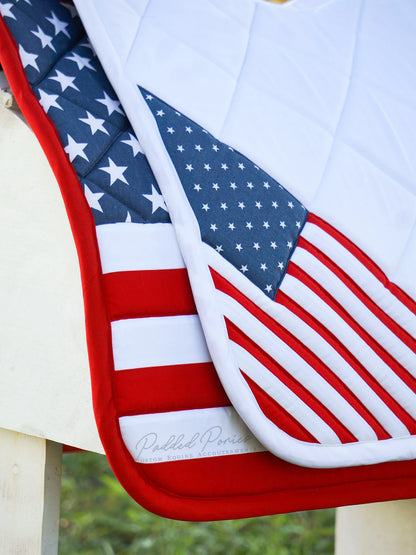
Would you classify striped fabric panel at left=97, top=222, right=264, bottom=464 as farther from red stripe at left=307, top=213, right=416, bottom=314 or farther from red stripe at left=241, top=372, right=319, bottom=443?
red stripe at left=307, top=213, right=416, bottom=314

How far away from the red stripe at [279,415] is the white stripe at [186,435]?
0.07 feet

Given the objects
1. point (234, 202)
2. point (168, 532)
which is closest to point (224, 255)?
point (234, 202)

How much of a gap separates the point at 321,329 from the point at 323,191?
0.13m

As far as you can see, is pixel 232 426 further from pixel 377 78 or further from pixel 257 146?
pixel 377 78

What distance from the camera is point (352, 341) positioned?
519 mm

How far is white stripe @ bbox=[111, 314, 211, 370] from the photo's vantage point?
0.44 meters

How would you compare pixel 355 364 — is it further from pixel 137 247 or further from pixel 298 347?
pixel 137 247

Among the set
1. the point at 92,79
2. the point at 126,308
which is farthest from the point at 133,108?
the point at 126,308

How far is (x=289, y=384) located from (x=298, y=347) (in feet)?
0.10

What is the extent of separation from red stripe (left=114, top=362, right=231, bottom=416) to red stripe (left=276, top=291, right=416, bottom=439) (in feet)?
0.28

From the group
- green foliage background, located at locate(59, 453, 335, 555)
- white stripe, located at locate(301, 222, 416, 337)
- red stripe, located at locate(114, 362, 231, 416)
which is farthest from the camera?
green foliage background, located at locate(59, 453, 335, 555)

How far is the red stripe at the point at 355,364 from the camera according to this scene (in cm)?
50

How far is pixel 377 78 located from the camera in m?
0.67

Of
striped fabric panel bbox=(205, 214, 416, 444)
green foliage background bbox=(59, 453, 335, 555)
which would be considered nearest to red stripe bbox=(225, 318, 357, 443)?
striped fabric panel bbox=(205, 214, 416, 444)
